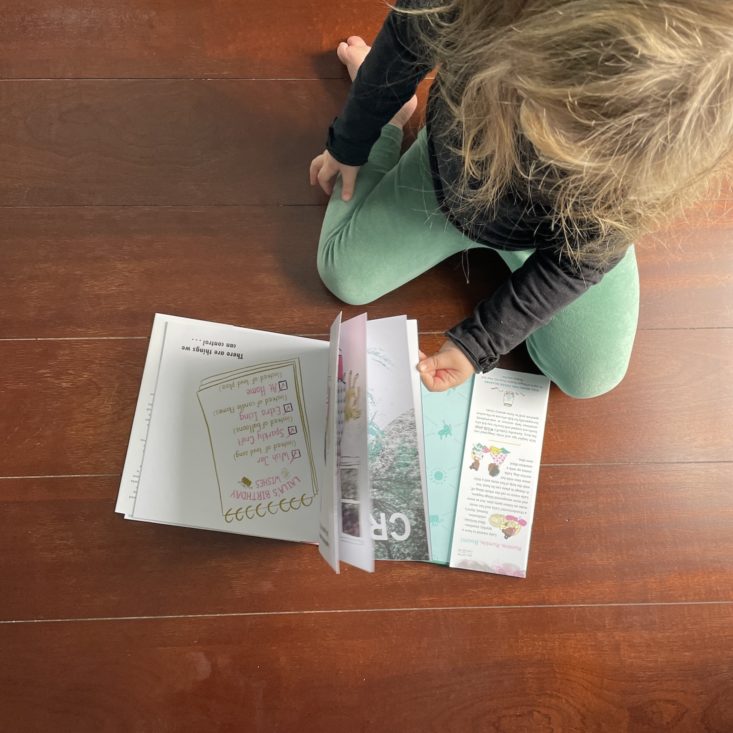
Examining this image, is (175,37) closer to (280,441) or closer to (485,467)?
(280,441)

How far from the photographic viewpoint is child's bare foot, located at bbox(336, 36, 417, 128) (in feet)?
2.60

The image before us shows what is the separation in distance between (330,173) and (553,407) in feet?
1.27

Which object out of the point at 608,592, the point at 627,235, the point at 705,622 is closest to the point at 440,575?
the point at 608,592

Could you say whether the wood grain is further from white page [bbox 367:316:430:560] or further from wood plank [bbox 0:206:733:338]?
white page [bbox 367:316:430:560]

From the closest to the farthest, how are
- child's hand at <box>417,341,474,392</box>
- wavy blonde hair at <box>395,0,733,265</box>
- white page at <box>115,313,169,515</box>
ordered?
wavy blonde hair at <box>395,0,733,265</box> → child's hand at <box>417,341,474,392</box> → white page at <box>115,313,169,515</box>

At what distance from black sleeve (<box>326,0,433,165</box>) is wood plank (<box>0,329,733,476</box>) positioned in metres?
0.26

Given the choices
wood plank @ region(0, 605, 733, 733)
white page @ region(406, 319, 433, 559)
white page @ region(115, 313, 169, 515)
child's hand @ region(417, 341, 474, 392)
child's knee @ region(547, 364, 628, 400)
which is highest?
child's hand @ region(417, 341, 474, 392)

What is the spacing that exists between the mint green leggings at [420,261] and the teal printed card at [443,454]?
0.36 ft

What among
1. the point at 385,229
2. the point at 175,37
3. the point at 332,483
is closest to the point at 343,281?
the point at 385,229

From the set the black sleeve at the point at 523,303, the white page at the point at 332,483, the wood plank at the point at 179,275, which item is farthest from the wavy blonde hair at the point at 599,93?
the wood plank at the point at 179,275

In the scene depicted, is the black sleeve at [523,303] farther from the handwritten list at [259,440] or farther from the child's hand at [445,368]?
the handwritten list at [259,440]

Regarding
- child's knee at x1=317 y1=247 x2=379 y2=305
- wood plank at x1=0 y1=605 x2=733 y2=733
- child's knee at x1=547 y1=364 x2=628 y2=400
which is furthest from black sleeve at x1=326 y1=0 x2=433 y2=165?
wood plank at x1=0 y1=605 x2=733 y2=733

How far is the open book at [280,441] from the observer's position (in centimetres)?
73

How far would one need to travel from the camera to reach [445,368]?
645mm
